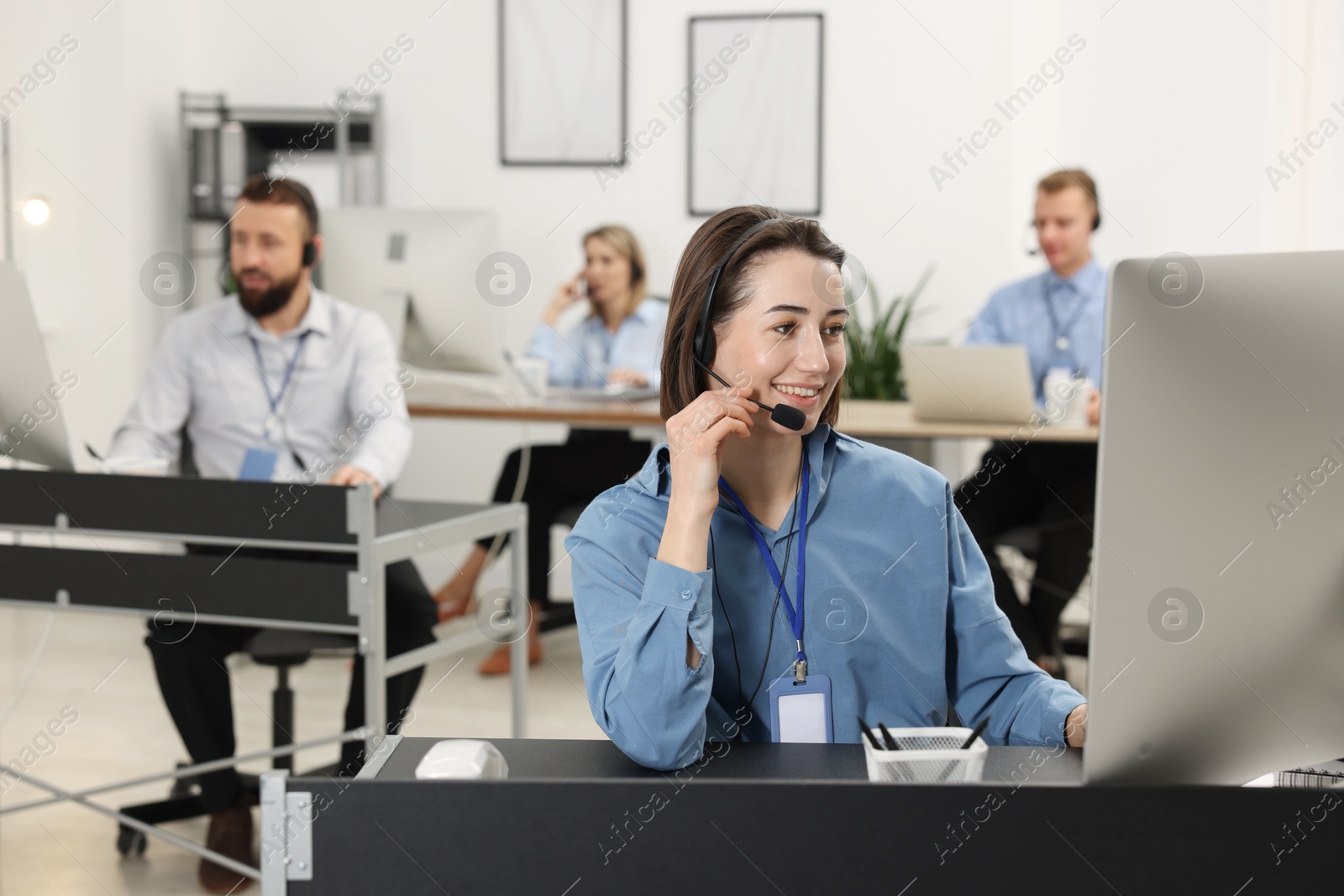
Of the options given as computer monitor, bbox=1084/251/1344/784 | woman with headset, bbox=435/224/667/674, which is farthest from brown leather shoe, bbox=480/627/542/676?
computer monitor, bbox=1084/251/1344/784

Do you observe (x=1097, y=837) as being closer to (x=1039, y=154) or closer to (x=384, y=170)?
(x=1039, y=154)

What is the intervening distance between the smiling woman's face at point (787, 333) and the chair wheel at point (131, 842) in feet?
6.17

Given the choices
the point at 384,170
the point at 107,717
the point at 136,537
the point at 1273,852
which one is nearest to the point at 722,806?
the point at 1273,852

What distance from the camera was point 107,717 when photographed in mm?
3271

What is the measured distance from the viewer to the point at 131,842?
93.5 inches

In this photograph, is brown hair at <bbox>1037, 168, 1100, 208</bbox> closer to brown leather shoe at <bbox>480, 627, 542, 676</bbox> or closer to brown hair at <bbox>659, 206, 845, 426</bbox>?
brown leather shoe at <bbox>480, 627, 542, 676</bbox>

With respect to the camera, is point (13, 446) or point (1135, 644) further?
point (13, 446)

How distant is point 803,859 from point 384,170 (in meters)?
4.52

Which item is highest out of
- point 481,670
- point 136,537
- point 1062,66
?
point 1062,66

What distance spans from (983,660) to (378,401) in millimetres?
1885

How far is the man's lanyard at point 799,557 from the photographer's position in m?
1.15

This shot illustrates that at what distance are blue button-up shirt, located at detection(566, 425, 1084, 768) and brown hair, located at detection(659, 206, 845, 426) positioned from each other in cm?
11

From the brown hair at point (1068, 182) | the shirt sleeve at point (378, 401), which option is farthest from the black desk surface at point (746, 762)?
the brown hair at point (1068, 182)

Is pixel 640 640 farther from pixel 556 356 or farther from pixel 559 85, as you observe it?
pixel 559 85
